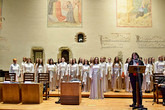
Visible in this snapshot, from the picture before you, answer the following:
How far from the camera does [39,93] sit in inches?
271

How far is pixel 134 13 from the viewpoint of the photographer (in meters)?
13.9

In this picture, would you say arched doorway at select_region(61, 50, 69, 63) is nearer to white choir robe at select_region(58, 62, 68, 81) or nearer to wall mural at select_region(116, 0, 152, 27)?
white choir robe at select_region(58, 62, 68, 81)

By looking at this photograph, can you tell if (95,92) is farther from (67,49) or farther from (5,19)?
(5,19)

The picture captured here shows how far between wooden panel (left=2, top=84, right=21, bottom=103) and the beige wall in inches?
264

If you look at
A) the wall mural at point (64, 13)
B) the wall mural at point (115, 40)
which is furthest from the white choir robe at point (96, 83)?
the wall mural at point (64, 13)

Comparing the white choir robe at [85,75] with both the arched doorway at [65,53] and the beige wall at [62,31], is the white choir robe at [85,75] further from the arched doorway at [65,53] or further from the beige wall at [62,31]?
the arched doorway at [65,53]

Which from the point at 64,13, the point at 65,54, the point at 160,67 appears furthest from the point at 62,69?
the point at 64,13

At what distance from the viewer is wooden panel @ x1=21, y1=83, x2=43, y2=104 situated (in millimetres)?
6891

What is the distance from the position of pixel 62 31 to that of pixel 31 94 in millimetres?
7577

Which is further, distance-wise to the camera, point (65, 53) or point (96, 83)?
point (65, 53)

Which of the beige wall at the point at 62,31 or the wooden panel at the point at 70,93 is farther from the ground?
the beige wall at the point at 62,31

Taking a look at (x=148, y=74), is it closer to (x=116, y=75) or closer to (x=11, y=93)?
A: (x=116, y=75)

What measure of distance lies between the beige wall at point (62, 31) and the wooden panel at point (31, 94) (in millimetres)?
6802

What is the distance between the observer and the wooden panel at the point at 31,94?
22.6 ft
